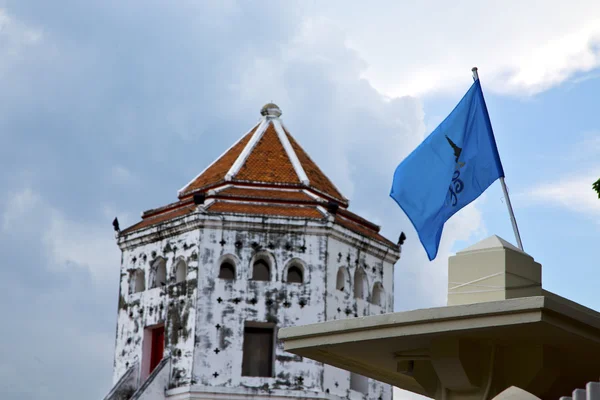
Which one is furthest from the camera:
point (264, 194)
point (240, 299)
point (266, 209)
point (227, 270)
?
point (264, 194)

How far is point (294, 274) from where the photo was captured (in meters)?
28.3

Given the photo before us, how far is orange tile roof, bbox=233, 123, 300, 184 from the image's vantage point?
29672 millimetres

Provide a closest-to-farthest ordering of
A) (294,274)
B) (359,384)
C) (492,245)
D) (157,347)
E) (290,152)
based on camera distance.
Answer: (492,245), (294,274), (157,347), (359,384), (290,152)

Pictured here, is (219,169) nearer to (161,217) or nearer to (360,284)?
(161,217)

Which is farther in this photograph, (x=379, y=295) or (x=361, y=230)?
(x=379, y=295)

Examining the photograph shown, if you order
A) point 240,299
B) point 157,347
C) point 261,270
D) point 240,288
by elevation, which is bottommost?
point 157,347

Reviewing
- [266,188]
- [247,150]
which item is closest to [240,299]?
[266,188]

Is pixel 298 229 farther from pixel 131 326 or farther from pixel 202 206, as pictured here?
pixel 131 326

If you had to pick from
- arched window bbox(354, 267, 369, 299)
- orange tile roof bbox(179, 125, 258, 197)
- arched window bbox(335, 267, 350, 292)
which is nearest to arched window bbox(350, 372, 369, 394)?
arched window bbox(354, 267, 369, 299)

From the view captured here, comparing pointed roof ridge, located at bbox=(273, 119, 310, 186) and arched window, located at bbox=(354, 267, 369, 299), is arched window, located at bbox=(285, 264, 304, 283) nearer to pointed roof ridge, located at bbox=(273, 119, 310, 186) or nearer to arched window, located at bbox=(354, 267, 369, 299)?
arched window, located at bbox=(354, 267, 369, 299)

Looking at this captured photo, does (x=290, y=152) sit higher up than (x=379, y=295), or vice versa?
(x=290, y=152)

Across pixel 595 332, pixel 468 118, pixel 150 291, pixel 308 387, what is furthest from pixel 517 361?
pixel 150 291

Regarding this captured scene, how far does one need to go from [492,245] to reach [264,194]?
18.3 m

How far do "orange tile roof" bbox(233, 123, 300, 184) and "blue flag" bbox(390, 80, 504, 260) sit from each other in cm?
1640
